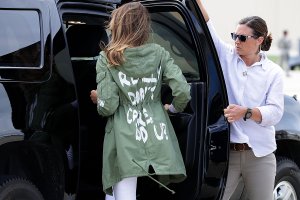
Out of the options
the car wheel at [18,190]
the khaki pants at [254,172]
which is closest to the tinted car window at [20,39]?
the car wheel at [18,190]

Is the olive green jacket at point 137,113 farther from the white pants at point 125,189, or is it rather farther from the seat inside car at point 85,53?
the seat inside car at point 85,53

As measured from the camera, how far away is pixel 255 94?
148 inches

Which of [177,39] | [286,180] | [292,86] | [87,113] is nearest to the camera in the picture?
[87,113]

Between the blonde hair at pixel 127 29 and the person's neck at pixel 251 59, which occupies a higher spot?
the blonde hair at pixel 127 29

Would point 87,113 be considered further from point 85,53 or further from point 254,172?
point 254,172

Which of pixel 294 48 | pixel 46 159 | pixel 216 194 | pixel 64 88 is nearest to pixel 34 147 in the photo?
pixel 46 159

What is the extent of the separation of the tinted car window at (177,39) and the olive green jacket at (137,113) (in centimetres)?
58

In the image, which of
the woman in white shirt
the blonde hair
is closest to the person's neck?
the woman in white shirt

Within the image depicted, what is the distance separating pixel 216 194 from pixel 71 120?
1102mm

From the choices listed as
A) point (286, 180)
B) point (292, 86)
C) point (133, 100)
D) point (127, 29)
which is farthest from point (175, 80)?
point (292, 86)

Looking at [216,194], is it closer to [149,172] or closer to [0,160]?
[149,172]

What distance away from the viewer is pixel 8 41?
10.3 feet

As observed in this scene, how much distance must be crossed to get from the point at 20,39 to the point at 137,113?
2.32ft

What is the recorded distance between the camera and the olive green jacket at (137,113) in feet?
10.8
